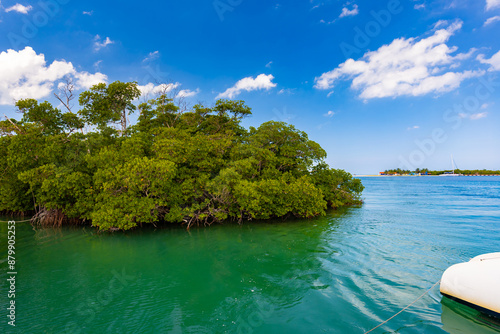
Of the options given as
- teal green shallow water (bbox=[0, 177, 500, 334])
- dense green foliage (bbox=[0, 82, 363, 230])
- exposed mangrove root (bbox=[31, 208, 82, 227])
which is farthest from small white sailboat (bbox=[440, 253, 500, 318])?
exposed mangrove root (bbox=[31, 208, 82, 227])

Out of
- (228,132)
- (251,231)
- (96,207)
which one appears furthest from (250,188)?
(96,207)

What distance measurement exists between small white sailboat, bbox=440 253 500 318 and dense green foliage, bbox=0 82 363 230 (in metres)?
10.9

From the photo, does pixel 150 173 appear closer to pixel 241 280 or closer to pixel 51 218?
pixel 241 280

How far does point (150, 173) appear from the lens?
1414 centimetres

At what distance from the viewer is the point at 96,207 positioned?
1548cm

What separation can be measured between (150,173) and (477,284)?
48.4 feet

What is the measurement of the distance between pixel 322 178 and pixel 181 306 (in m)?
19.6

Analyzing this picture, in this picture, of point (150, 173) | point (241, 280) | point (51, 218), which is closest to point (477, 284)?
point (241, 280)

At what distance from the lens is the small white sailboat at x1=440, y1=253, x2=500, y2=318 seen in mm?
5406

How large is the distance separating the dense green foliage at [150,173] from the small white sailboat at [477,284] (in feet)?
35.9

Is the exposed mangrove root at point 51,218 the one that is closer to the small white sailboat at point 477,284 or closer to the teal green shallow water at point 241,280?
the teal green shallow water at point 241,280

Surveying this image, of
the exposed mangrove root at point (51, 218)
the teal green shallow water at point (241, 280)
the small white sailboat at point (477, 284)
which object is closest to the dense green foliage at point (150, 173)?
the exposed mangrove root at point (51, 218)

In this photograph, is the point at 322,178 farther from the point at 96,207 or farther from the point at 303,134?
the point at 96,207

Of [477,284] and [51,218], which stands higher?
[51,218]
